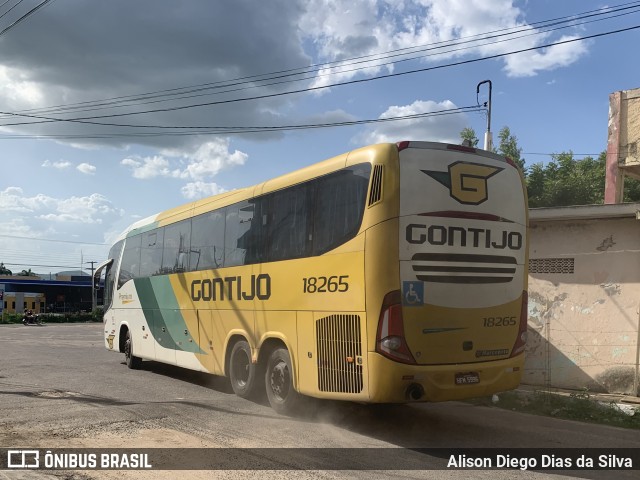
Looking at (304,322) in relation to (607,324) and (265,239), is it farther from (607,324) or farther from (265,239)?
(607,324)

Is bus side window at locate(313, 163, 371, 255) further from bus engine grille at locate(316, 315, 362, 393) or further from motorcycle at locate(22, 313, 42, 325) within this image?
motorcycle at locate(22, 313, 42, 325)

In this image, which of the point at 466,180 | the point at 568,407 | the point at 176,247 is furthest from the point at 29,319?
the point at 466,180

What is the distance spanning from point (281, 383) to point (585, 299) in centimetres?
647

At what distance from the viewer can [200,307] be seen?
11086 millimetres

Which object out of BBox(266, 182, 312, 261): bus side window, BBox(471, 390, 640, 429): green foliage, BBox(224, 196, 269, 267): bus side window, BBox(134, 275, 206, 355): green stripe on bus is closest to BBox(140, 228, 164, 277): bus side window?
BBox(134, 275, 206, 355): green stripe on bus

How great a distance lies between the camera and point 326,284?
7.47 meters

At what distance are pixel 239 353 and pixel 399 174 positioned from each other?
15.6 feet

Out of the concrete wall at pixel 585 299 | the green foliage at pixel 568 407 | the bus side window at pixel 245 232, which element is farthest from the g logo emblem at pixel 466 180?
the concrete wall at pixel 585 299

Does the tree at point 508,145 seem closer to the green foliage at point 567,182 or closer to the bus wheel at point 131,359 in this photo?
the green foliage at point 567,182

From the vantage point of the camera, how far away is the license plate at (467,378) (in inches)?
272

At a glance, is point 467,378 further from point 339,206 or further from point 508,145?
point 508,145

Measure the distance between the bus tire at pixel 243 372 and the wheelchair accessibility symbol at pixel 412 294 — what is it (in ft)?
11.5

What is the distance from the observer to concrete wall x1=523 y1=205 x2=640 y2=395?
35.1 feet

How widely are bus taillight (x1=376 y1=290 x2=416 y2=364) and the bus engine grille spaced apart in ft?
1.13
